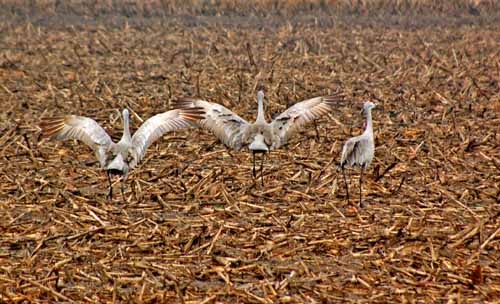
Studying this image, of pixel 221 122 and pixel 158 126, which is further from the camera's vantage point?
pixel 221 122

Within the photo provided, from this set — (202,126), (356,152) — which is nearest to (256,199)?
(356,152)

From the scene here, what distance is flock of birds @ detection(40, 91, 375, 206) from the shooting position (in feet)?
30.8

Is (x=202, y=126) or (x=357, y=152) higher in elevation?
(x=357, y=152)

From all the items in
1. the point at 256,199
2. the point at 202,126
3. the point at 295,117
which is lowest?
the point at 256,199

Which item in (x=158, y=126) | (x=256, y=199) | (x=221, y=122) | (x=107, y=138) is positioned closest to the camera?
(x=256, y=199)

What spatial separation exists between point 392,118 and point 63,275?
7.11 m

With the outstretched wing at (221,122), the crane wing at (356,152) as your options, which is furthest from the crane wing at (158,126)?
the crane wing at (356,152)

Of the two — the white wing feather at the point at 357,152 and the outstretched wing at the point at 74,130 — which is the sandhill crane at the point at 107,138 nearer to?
the outstretched wing at the point at 74,130

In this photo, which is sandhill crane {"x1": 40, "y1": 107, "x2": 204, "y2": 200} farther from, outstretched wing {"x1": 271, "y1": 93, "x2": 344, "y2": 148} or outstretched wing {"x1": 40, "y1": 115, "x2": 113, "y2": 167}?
outstretched wing {"x1": 271, "y1": 93, "x2": 344, "y2": 148}

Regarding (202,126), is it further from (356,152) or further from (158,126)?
(356,152)

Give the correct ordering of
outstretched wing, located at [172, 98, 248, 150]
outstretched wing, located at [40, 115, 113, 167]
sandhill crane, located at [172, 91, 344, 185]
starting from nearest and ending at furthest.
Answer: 1. outstretched wing, located at [40, 115, 113, 167]
2. sandhill crane, located at [172, 91, 344, 185]
3. outstretched wing, located at [172, 98, 248, 150]

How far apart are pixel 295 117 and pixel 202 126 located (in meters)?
1.05

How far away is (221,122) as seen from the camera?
1077cm

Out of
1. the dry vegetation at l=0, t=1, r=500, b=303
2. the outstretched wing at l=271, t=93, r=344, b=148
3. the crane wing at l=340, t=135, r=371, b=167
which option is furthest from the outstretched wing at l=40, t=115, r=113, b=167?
the crane wing at l=340, t=135, r=371, b=167
